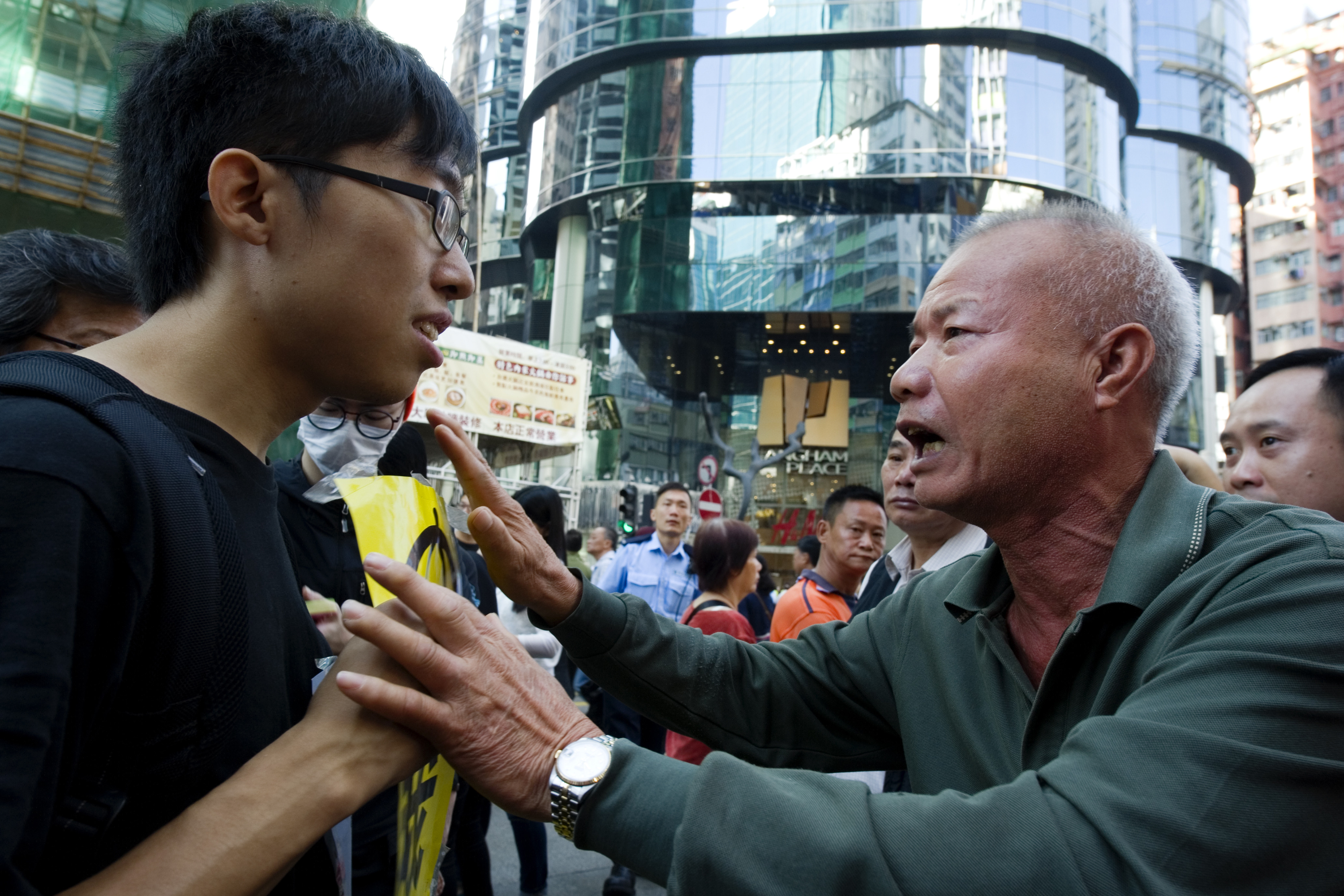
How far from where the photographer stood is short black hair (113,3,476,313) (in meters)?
1.31

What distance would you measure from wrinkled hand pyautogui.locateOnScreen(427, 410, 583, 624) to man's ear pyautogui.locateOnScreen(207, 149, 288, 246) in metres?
0.47

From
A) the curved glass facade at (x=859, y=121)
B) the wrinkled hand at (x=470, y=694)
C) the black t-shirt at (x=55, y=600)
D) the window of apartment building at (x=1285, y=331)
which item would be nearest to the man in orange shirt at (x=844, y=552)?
the wrinkled hand at (x=470, y=694)

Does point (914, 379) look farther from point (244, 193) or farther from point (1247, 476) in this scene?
point (1247, 476)

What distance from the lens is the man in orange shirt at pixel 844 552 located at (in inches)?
182

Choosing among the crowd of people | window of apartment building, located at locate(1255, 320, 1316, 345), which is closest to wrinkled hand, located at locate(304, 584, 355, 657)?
the crowd of people

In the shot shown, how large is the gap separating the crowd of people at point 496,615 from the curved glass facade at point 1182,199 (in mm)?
42393

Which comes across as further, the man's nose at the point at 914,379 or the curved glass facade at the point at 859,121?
the curved glass facade at the point at 859,121

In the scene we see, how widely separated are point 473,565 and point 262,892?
3227 mm

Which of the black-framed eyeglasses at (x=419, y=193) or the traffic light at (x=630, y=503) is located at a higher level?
the traffic light at (x=630, y=503)

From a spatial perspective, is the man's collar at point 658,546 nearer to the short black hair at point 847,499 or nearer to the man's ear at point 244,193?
the short black hair at point 847,499

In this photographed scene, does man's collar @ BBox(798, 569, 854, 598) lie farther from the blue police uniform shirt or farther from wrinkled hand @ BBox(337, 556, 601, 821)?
wrinkled hand @ BBox(337, 556, 601, 821)

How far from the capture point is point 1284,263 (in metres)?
63.2

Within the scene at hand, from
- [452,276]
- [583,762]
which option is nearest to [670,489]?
[452,276]

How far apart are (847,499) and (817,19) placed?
35.7 m
